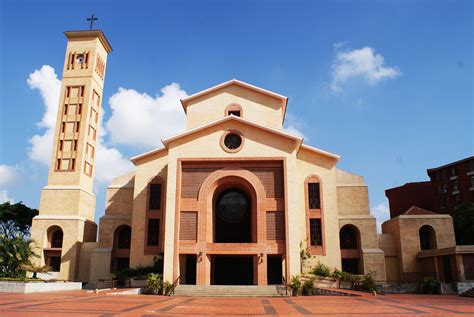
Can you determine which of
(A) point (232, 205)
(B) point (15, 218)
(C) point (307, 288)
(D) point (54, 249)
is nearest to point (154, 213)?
(A) point (232, 205)

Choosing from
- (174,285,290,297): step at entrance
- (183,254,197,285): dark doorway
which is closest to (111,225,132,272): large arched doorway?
(183,254,197,285): dark doorway

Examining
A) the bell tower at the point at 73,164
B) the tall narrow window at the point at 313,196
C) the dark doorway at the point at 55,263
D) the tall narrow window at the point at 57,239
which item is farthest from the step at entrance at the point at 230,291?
the tall narrow window at the point at 57,239

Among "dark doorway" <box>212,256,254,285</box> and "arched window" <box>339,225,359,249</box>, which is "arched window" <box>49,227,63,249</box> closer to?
"dark doorway" <box>212,256,254,285</box>

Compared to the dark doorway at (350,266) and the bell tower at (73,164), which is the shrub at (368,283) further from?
the bell tower at (73,164)

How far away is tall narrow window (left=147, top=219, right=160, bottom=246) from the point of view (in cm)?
2978

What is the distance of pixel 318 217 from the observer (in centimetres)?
2919

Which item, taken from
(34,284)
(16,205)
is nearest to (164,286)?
(34,284)

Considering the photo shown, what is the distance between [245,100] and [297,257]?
13.9m

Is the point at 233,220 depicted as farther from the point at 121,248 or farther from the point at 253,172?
the point at 121,248

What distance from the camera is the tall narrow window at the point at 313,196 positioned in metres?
29.5

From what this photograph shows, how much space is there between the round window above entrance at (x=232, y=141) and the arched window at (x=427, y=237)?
16.5 metres

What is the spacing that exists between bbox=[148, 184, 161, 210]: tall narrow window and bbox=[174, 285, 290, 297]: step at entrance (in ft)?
26.7

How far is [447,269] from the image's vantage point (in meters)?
27.7

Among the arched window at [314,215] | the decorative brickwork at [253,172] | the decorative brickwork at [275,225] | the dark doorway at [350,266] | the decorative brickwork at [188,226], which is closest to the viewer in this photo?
the decorative brickwork at [275,225]
